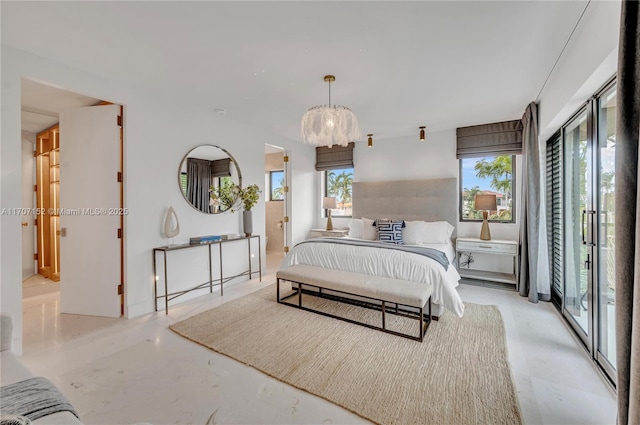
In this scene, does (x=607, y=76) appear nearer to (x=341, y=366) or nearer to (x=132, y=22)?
(x=341, y=366)

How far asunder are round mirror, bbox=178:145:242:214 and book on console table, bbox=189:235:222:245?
390 mm

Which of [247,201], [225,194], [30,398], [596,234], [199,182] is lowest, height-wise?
[30,398]

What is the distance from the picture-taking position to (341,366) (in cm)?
214

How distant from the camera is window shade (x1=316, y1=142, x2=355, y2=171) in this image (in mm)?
5719

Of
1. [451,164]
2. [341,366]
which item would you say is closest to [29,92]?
[341,366]

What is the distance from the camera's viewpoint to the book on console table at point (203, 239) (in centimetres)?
360

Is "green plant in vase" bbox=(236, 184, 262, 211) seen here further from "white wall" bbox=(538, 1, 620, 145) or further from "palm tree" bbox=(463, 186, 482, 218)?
"white wall" bbox=(538, 1, 620, 145)

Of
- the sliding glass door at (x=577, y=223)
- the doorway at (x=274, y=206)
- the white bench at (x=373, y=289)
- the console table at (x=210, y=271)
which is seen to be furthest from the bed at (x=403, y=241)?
the doorway at (x=274, y=206)

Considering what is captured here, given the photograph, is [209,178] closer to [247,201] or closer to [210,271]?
[247,201]

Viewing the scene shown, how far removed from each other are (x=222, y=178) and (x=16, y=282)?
2.41 meters

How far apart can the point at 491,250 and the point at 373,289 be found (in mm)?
2496

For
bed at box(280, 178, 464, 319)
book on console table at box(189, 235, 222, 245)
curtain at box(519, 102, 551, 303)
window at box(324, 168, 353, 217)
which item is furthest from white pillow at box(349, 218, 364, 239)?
curtain at box(519, 102, 551, 303)

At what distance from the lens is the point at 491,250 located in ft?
13.5

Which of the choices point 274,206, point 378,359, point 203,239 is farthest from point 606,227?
point 274,206
